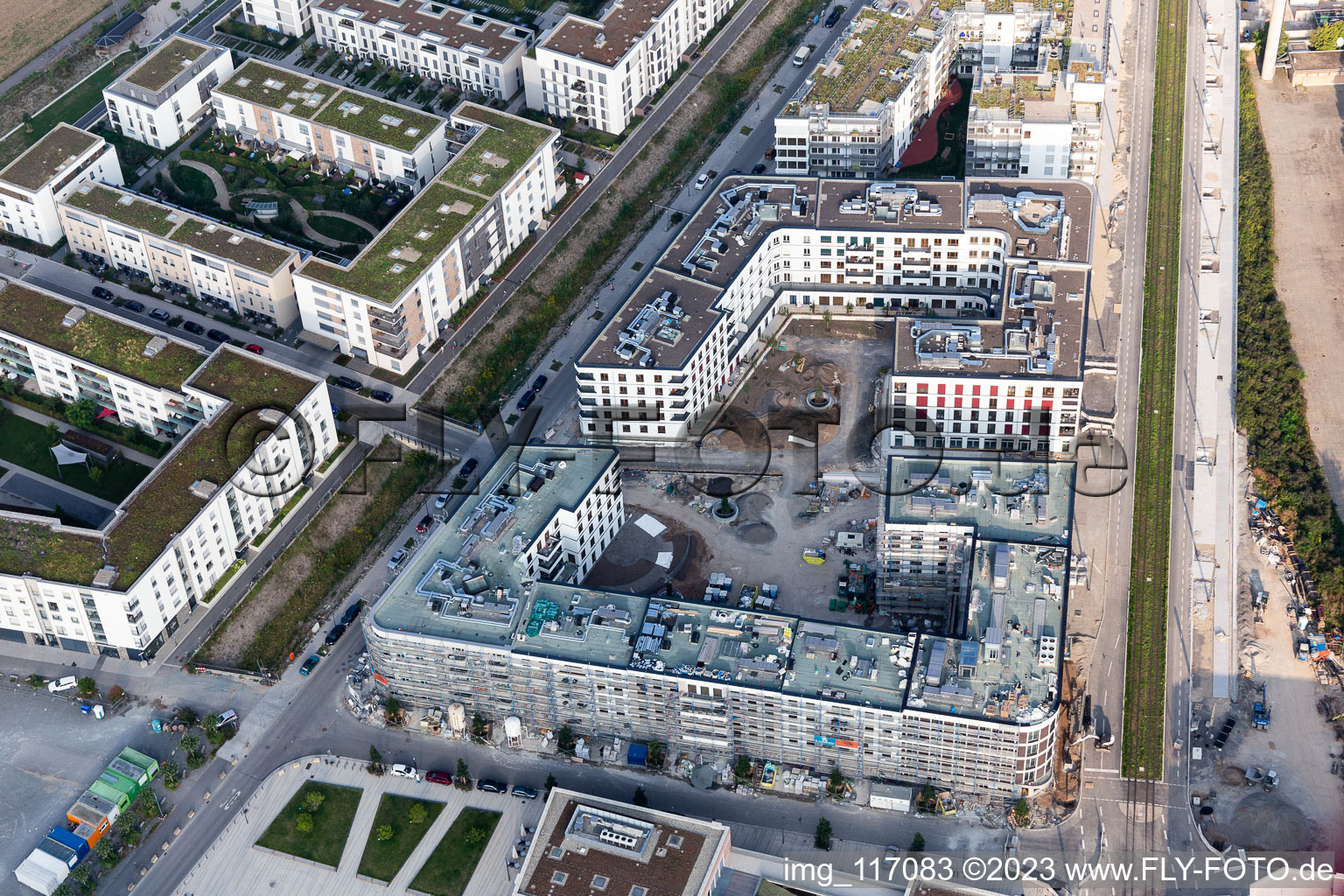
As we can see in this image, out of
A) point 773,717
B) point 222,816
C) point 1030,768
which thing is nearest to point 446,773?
point 222,816

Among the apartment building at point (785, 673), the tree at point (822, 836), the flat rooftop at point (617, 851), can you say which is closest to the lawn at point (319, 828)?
the apartment building at point (785, 673)

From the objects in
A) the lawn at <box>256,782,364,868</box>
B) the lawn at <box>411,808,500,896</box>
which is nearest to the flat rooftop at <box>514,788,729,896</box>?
the lawn at <box>411,808,500,896</box>

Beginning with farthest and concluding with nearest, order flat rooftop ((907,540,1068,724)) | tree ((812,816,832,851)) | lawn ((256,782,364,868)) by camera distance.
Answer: lawn ((256,782,364,868)) → tree ((812,816,832,851)) → flat rooftop ((907,540,1068,724))

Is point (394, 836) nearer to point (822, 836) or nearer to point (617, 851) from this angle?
point (617, 851)

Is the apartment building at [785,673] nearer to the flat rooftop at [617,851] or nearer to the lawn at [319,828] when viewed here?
the flat rooftop at [617,851]

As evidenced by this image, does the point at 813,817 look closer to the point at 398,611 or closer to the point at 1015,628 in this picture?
the point at 1015,628

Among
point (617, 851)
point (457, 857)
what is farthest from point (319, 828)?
point (617, 851)

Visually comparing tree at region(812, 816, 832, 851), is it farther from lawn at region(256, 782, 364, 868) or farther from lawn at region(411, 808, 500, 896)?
lawn at region(256, 782, 364, 868)
